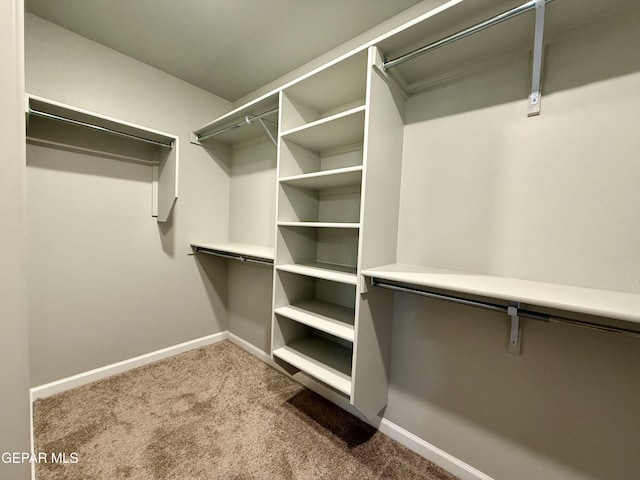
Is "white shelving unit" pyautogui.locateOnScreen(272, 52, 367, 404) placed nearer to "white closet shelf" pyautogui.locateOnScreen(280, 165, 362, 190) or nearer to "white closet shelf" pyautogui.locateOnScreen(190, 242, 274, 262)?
"white closet shelf" pyautogui.locateOnScreen(280, 165, 362, 190)

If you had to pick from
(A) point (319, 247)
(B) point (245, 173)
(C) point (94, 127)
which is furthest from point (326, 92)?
(C) point (94, 127)

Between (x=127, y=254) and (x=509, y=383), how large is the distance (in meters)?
2.79

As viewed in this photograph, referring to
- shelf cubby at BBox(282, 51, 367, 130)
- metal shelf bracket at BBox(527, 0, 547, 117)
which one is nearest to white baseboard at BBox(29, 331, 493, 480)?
metal shelf bracket at BBox(527, 0, 547, 117)

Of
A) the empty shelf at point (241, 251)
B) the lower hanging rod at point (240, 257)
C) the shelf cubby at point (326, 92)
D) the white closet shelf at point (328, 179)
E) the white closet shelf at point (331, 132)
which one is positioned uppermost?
the shelf cubby at point (326, 92)

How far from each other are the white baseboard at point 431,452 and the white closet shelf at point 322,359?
0.49 m

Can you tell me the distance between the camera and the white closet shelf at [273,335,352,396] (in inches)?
53.0

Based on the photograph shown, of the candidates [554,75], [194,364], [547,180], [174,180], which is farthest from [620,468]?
[174,180]

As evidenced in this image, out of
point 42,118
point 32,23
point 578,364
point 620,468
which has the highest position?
point 32,23

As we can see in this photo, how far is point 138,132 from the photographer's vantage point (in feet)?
6.26

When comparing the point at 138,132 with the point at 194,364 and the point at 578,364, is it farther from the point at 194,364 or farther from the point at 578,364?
the point at 578,364

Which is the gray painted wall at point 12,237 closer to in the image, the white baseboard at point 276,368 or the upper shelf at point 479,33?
the white baseboard at point 276,368

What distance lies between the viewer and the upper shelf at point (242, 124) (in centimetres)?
180

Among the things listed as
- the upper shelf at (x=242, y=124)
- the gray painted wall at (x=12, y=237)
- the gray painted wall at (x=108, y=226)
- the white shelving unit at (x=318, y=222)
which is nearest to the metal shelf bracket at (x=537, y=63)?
the white shelving unit at (x=318, y=222)

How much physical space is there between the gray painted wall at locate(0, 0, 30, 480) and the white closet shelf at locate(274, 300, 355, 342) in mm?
1076
